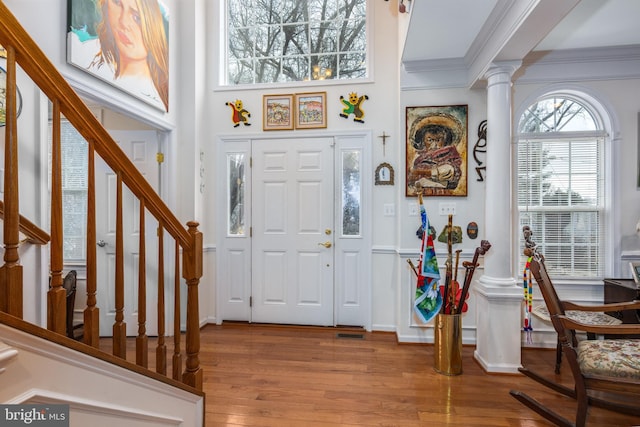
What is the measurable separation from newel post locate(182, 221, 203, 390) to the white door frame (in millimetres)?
1945

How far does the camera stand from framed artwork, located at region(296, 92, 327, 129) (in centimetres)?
347

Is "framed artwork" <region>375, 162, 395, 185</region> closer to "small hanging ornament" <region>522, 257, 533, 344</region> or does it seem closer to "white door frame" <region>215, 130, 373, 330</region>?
"white door frame" <region>215, 130, 373, 330</region>

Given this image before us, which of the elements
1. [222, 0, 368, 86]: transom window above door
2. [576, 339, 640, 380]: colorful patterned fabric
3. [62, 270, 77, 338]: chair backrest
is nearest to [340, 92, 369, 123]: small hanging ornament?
[222, 0, 368, 86]: transom window above door

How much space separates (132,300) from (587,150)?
180 inches

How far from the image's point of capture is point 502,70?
8.37 feet

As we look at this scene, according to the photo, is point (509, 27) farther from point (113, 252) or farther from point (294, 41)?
point (113, 252)

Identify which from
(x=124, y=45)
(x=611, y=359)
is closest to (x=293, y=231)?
(x=124, y=45)

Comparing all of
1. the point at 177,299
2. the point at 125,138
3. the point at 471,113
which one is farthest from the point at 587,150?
the point at 125,138

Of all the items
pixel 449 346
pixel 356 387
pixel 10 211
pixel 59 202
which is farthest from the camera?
pixel 449 346

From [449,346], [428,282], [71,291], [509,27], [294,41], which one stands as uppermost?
[294,41]

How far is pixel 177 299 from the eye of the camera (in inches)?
64.1

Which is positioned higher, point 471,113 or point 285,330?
point 471,113

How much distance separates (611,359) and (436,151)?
198 cm

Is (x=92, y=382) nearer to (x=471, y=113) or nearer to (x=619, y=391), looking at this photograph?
(x=619, y=391)
